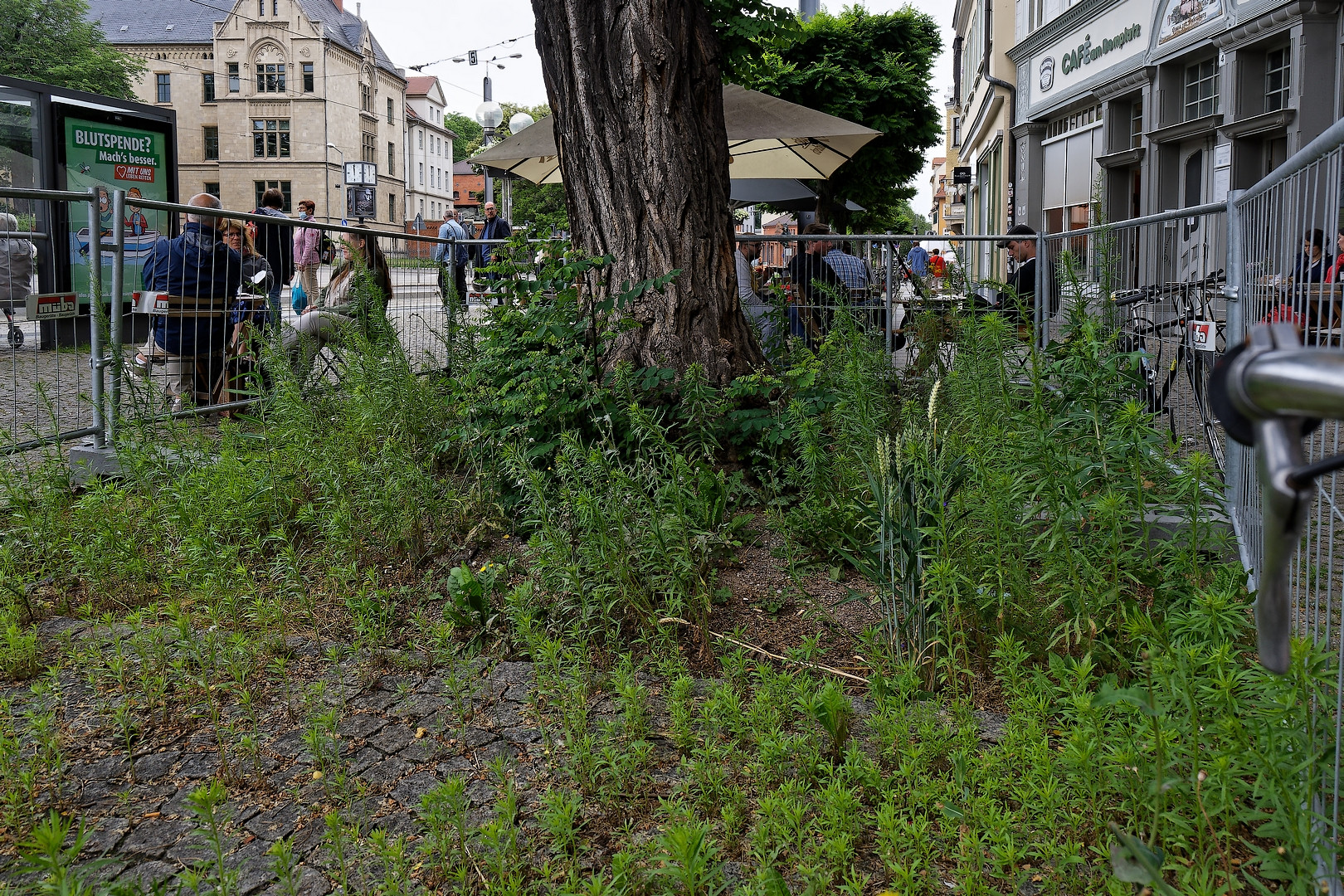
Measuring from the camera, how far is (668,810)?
2.61m

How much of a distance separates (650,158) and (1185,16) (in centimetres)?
1370

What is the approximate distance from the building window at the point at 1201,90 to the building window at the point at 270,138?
68054mm

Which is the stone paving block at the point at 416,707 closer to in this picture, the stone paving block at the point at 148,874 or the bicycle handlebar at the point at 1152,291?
the stone paving block at the point at 148,874

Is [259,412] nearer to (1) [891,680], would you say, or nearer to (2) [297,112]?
(1) [891,680]

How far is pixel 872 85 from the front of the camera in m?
29.9

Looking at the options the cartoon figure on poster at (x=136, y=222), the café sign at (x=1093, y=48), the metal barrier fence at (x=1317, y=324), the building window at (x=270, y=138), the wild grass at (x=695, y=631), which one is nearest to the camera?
the metal barrier fence at (x=1317, y=324)

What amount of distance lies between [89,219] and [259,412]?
1486 millimetres

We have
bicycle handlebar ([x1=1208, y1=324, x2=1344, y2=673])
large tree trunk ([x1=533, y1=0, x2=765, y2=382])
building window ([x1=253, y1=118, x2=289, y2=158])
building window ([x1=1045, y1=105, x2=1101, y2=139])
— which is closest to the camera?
bicycle handlebar ([x1=1208, y1=324, x2=1344, y2=673])

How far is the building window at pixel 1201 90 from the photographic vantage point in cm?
1543

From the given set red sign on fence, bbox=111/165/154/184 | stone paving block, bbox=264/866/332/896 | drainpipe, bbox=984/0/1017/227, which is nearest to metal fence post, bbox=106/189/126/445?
stone paving block, bbox=264/866/332/896

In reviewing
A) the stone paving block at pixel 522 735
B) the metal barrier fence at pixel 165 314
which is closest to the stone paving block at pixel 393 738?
the stone paving block at pixel 522 735

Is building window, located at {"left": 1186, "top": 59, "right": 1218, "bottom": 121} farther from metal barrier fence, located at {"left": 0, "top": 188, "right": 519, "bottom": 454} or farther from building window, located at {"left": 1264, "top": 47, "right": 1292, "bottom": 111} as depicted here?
metal barrier fence, located at {"left": 0, "top": 188, "right": 519, "bottom": 454}

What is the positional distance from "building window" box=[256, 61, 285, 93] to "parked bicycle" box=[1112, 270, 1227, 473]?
7760cm

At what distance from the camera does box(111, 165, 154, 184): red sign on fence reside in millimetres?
16592
